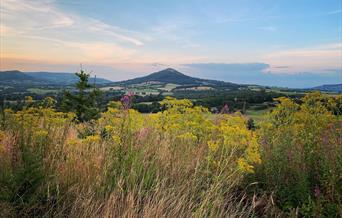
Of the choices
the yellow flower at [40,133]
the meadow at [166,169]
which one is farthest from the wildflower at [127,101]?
the yellow flower at [40,133]

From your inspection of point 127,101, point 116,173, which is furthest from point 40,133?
point 127,101

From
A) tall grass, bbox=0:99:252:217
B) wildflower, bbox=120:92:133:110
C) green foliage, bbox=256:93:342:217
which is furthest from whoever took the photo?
wildflower, bbox=120:92:133:110

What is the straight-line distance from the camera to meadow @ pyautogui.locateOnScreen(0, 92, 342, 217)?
3199 millimetres

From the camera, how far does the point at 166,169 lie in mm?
4215

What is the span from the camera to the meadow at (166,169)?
3.20m

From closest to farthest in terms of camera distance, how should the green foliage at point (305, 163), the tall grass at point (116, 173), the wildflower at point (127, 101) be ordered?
1. the tall grass at point (116, 173)
2. the green foliage at point (305, 163)
3. the wildflower at point (127, 101)

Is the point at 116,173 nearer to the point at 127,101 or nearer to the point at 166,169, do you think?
the point at 166,169

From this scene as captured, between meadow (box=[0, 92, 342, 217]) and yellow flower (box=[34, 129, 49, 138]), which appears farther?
yellow flower (box=[34, 129, 49, 138])

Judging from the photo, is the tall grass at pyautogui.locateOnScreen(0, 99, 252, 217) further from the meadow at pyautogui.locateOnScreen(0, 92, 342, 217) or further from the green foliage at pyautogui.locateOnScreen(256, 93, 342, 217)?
the green foliage at pyautogui.locateOnScreen(256, 93, 342, 217)

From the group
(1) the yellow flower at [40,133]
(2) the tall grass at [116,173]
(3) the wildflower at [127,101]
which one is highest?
(3) the wildflower at [127,101]

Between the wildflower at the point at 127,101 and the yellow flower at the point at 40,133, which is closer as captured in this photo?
the yellow flower at the point at 40,133

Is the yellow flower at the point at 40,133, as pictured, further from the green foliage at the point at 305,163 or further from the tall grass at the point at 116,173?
the green foliage at the point at 305,163

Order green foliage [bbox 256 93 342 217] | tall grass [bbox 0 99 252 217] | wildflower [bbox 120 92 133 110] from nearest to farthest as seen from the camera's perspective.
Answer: tall grass [bbox 0 99 252 217]
green foliage [bbox 256 93 342 217]
wildflower [bbox 120 92 133 110]

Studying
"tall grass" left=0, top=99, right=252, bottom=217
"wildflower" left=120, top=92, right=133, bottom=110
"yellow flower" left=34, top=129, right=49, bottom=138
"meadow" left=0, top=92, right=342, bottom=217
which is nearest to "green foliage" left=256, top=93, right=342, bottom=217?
"meadow" left=0, top=92, right=342, bottom=217
